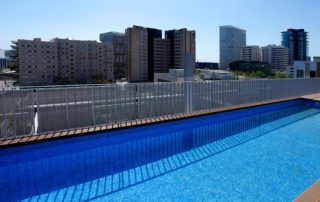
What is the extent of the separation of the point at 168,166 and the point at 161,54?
8526 centimetres

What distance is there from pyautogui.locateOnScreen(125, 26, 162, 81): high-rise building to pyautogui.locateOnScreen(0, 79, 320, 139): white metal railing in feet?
242

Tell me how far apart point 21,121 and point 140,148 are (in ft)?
8.22

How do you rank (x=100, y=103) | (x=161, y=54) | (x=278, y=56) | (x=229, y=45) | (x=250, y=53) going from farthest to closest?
(x=229, y=45) → (x=250, y=53) → (x=278, y=56) → (x=161, y=54) → (x=100, y=103)

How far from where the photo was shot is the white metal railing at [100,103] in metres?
4.90

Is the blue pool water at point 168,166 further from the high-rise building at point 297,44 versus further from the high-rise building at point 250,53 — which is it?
the high-rise building at point 297,44

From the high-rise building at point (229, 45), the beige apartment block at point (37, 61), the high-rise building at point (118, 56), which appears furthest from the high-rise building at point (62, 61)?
the high-rise building at point (229, 45)

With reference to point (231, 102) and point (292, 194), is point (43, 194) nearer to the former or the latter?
point (292, 194)

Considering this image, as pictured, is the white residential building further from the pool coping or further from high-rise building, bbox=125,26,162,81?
high-rise building, bbox=125,26,162,81

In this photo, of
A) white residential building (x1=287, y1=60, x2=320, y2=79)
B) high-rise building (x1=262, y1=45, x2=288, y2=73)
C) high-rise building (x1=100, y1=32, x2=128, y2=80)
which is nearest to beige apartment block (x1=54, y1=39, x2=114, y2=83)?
high-rise building (x1=100, y1=32, x2=128, y2=80)

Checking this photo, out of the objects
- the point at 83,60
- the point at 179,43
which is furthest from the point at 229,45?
the point at 83,60

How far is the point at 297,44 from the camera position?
389 feet

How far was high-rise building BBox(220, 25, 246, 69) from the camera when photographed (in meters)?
123

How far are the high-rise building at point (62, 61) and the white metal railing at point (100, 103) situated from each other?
7242 centimetres

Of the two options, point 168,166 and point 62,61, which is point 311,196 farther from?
point 62,61
